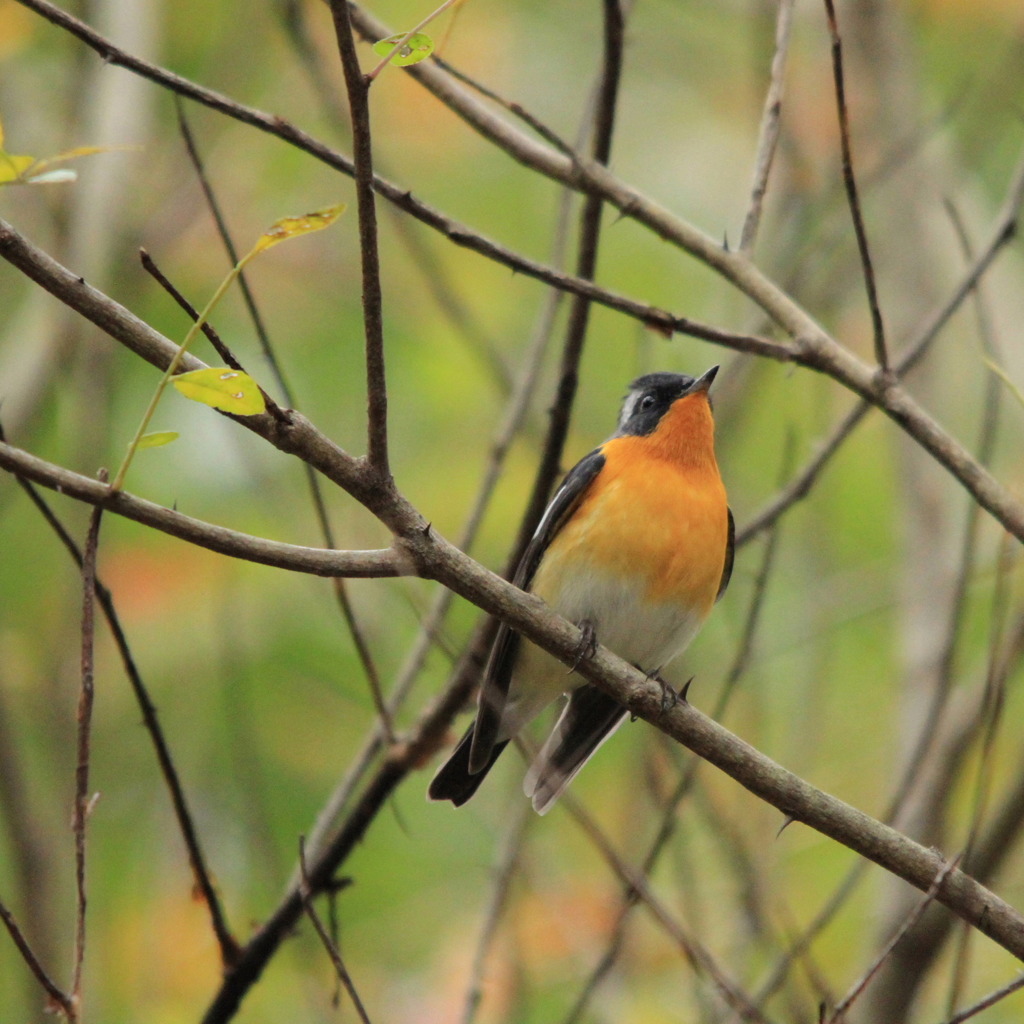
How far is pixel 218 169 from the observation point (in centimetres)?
864

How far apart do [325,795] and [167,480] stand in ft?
6.28

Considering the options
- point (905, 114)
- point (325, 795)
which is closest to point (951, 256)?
point (905, 114)

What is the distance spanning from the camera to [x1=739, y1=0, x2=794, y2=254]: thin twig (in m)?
3.66

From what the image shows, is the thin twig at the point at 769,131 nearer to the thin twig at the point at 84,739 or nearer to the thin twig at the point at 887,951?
the thin twig at the point at 887,951

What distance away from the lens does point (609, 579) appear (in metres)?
4.63

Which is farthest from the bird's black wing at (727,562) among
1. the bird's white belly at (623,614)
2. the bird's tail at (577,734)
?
the bird's tail at (577,734)

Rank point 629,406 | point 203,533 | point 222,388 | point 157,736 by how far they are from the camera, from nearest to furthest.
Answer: point 222,388 → point 203,533 → point 157,736 → point 629,406

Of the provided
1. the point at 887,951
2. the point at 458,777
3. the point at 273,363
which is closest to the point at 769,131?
the point at 273,363

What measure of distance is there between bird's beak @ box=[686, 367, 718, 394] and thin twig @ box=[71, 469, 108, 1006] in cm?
290

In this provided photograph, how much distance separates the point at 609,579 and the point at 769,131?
1690 mm

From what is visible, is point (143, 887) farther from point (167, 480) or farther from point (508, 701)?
point (508, 701)

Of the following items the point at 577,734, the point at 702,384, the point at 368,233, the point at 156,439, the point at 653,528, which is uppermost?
the point at 702,384

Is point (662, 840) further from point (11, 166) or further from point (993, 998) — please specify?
point (11, 166)

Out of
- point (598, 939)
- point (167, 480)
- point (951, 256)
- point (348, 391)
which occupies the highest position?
point (951, 256)
